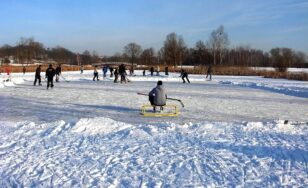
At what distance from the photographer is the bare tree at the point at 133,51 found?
112125mm

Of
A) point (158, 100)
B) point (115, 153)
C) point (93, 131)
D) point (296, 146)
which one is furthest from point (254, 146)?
point (158, 100)

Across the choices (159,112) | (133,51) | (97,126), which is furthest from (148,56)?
(97,126)

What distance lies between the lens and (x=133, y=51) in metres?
112

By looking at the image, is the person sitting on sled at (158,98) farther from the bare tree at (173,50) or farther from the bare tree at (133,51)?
the bare tree at (133,51)

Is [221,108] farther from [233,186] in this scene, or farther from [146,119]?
[233,186]

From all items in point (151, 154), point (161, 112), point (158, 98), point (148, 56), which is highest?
point (148, 56)

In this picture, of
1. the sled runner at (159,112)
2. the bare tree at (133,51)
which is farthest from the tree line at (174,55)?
the sled runner at (159,112)

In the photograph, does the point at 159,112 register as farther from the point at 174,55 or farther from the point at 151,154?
the point at 174,55

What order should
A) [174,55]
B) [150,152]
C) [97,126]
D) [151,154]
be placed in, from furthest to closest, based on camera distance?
[174,55] → [97,126] → [150,152] → [151,154]

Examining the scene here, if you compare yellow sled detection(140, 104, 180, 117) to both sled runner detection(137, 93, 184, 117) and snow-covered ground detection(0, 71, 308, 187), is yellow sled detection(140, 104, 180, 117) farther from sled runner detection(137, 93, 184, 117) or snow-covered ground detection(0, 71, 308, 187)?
snow-covered ground detection(0, 71, 308, 187)

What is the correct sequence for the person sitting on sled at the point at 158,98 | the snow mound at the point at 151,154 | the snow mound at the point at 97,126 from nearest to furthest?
the snow mound at the point at 151,154, the snow mound at the point at 97,126, the person sitting on sled at the point at 158,98

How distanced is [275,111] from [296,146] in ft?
20.3

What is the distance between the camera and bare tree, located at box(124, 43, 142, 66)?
112125 millimetres

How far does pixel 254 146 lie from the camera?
8133 millimetres
